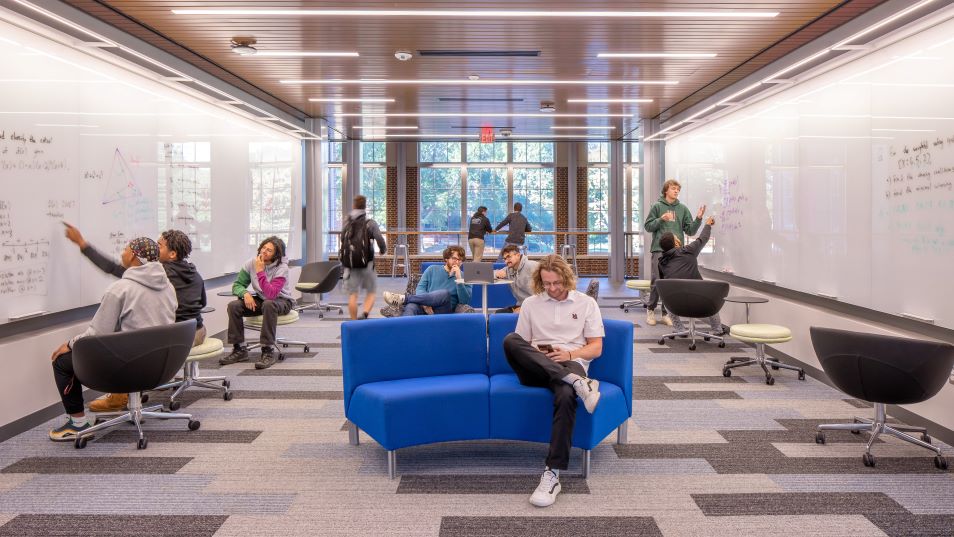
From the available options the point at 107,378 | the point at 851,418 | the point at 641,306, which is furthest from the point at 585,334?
the point at 641,306

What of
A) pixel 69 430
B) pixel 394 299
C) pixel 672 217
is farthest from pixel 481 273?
pixel 672 217

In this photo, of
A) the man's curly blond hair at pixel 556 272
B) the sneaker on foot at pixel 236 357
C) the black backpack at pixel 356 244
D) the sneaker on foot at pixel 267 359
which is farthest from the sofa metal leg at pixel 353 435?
the black backpack at pixel 356 244

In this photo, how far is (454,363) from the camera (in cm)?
425

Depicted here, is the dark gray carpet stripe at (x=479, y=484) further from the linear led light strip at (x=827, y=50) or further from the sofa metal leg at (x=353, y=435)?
the linear led light strip at (x=827, y=50)

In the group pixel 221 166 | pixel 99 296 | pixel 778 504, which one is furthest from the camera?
pixel 221 166

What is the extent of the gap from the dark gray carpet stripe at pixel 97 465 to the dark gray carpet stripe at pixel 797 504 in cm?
287

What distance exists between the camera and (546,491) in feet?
11.0

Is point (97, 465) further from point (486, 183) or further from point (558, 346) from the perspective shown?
point (486, 183)

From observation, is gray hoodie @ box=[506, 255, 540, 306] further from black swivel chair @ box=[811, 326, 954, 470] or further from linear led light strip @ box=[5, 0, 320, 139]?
linear led light strip @ box=[5, 0, 320, 139]

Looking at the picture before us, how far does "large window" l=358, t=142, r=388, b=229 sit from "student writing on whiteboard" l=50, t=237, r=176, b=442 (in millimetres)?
11980

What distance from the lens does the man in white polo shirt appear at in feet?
11.7

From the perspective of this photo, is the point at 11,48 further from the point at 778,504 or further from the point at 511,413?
the point at 778,504

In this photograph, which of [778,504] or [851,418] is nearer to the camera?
[778,504]

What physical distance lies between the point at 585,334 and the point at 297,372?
11.1ft
